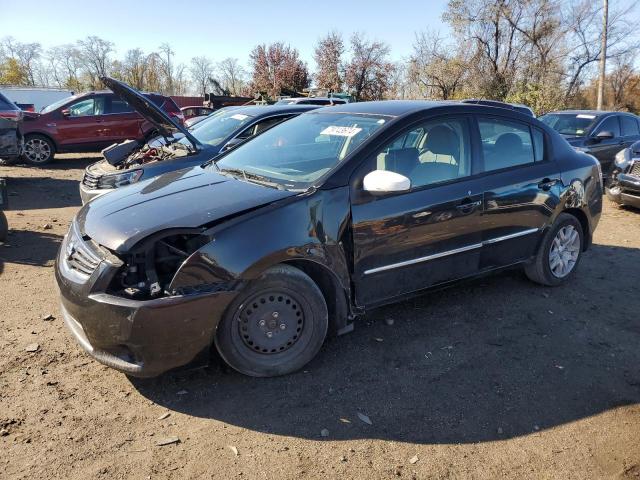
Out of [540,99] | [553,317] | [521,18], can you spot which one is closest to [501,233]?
[553,317]

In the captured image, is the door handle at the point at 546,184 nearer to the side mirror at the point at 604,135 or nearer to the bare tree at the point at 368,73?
the side mirror at the point at 604,135

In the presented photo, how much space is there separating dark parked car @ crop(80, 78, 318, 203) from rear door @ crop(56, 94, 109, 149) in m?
6.05

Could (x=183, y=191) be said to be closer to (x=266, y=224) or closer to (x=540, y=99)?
(x=266, y=224)

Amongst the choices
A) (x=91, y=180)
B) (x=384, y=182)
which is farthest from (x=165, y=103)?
(x=384, y=182)

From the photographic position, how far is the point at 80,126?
42.6 feet

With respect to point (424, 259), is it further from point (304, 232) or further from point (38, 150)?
point (38, 150)

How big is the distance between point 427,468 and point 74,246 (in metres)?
2.50

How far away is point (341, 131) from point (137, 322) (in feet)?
6.93

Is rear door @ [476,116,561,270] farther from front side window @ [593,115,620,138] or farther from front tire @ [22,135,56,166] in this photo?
front tire @ [22,135,56,166]

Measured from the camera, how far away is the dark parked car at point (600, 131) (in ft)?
33.9

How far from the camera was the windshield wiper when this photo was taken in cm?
356

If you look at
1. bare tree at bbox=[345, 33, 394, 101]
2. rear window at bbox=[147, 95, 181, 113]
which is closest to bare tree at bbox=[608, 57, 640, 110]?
bare tree at bbox=[345, 33, 394, 101]

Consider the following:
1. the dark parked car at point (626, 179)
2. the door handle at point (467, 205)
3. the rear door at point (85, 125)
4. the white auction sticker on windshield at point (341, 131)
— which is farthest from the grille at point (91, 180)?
the dark parked car at point (626, 179)

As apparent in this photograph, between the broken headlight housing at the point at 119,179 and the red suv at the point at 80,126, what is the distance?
6455 mm
